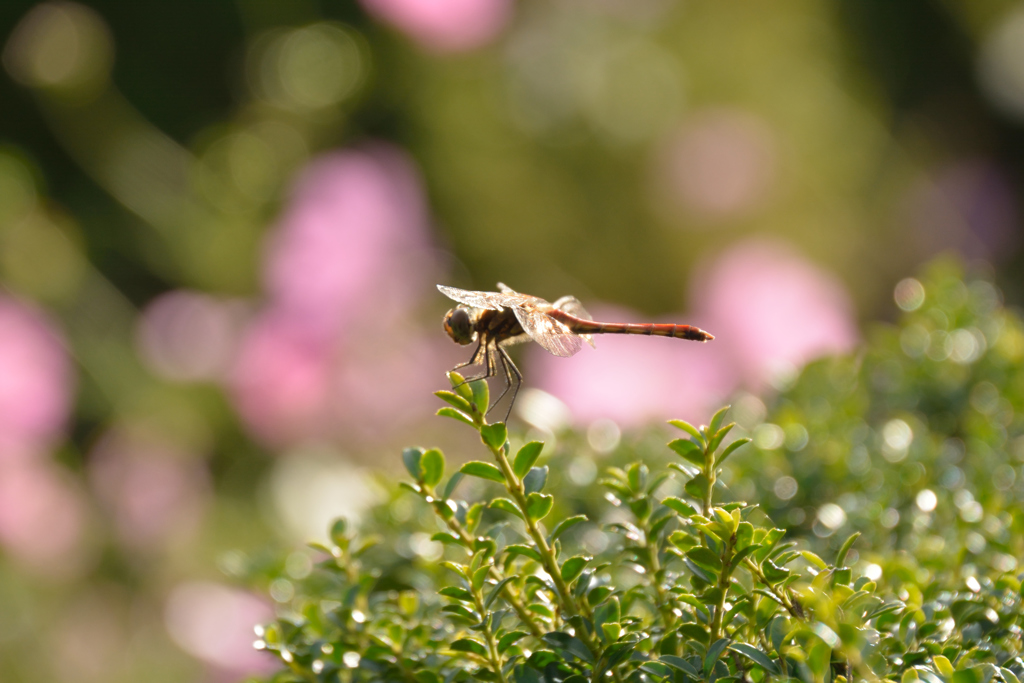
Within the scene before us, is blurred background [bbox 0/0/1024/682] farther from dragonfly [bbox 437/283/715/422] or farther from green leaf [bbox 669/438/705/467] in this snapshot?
green leaf [bbox 669/438/705/467]

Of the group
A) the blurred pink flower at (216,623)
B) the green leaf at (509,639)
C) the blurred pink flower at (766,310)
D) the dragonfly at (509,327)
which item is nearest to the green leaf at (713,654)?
the green leaf at (509,639)

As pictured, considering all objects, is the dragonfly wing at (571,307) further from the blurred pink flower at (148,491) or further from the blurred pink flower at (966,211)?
the blurred pink flower at (966,211)

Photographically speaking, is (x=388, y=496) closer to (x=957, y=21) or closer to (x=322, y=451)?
(x=322, y=451)

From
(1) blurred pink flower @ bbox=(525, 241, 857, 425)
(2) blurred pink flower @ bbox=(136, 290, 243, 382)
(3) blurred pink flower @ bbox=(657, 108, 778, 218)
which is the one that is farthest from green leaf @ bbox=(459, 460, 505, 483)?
(3) blurred pink flower @ bbox=(657, 108, 778, 218)

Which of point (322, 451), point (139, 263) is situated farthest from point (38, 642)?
point (139, 263)

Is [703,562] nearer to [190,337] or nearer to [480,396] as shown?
[480,396]
